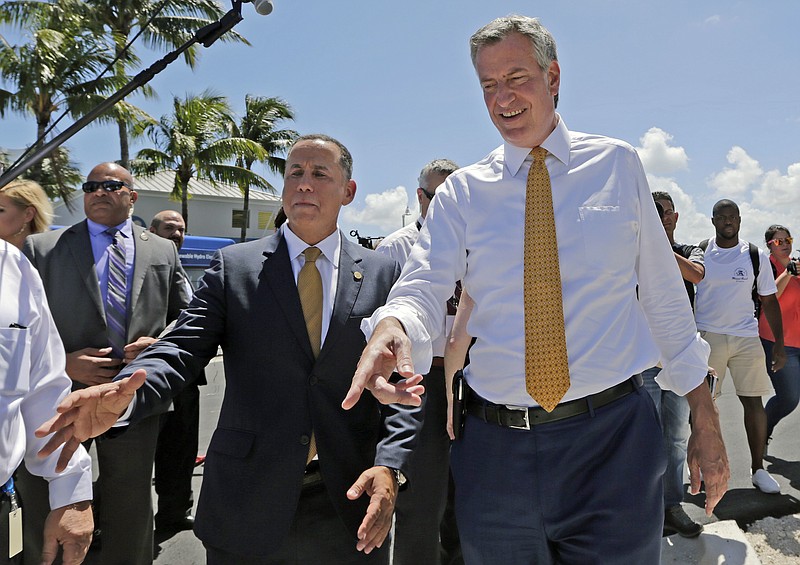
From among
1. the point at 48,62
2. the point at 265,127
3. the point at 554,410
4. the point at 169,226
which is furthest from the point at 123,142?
the point at 554,410

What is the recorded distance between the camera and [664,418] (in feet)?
14.9

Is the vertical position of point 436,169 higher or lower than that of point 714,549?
higher

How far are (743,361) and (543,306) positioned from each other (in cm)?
448

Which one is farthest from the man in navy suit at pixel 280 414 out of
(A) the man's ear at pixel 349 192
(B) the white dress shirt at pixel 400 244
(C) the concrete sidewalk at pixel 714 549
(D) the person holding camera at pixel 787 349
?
(D) the person holding camera at pixel 787 349

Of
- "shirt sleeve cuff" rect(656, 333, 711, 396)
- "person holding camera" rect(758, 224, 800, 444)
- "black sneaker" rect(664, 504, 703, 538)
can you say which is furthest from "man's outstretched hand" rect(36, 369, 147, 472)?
"person holding camera" rect(758, 224, 800, 444)

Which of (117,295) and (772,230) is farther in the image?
(772,230)

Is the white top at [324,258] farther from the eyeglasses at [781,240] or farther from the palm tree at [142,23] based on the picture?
the palm tree at [142,23]

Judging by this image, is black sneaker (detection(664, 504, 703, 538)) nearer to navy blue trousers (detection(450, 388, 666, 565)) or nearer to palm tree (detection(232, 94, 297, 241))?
navy blue trousers (detection(450, 388, 666, 565))

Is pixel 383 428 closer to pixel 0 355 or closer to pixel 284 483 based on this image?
pixel 284 483

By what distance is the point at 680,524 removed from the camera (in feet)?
13.5

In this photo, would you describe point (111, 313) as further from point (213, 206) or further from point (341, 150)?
point (213, 206)

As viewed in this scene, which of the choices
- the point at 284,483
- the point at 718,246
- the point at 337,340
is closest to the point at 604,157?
the point at 337,340

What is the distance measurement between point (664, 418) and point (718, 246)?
83.0 inches

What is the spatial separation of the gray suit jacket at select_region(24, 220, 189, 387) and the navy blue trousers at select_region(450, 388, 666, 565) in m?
2.61
